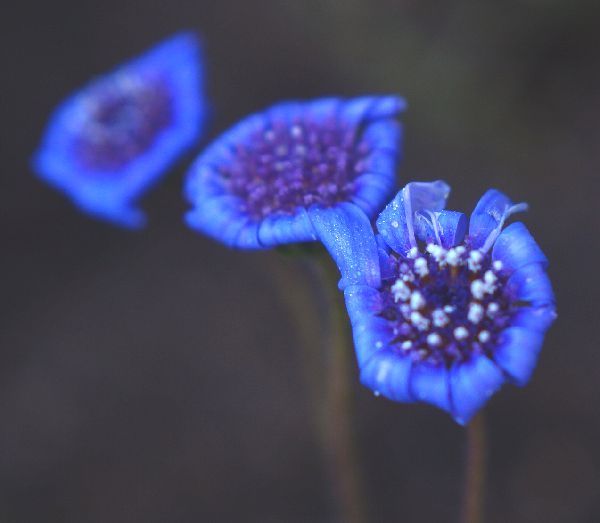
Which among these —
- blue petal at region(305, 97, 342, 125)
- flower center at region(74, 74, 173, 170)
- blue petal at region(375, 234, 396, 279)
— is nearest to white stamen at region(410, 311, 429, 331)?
blue petal at region(375, 234, 396, 279)

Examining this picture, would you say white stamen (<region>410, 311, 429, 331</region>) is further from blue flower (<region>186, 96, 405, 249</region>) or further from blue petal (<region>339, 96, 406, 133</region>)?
blue petal (<region>339, 96, 406, 133</region>)

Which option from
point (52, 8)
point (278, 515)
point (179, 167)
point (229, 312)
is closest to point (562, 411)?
point (278, 515)

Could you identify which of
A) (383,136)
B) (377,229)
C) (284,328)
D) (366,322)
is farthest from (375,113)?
(284,328)

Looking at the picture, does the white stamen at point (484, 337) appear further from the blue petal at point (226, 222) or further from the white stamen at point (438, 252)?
the blue petal at point (226, 222)

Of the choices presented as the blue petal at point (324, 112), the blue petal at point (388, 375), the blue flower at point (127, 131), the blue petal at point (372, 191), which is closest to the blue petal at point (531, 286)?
the blue petal at point (388, 375)

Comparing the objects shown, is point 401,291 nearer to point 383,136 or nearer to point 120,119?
point 383,136

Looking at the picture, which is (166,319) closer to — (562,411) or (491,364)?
(562,411)
